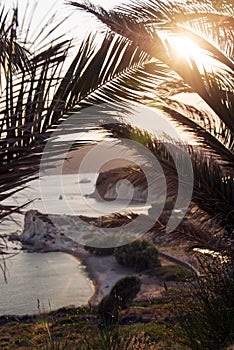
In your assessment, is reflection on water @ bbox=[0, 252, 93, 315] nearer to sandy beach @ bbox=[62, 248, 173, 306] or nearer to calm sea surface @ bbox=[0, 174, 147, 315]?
calm sea surface @ bbox=[0, 174, 147, 315]

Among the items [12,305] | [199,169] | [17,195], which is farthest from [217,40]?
[12,305]

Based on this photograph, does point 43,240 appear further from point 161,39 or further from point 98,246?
point 161,39

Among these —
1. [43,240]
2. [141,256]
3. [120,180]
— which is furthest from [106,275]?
[120,180]

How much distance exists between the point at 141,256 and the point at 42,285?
838 centimetres

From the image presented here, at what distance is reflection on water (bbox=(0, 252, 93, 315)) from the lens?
805 inches

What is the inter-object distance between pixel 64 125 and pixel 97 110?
0.39m

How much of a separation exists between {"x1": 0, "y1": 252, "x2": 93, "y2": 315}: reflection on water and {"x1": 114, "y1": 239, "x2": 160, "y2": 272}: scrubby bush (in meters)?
2.65

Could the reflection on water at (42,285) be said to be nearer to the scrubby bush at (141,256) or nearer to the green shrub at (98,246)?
the green shrub at (98,246)

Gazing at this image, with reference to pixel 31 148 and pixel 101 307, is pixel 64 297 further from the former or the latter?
pixel 31 148

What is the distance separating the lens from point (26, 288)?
2206cm

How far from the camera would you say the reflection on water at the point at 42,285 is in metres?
20.4

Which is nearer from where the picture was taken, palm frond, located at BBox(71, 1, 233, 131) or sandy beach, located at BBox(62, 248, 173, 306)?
palm frond, located at BBox(71, 1, 233, 131)

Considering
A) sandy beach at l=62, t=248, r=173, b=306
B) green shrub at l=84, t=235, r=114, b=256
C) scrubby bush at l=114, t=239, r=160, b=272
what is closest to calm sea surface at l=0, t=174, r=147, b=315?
sandy beach at l=62, t=248, r=173, b=306

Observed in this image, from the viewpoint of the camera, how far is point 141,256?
3070 cm
